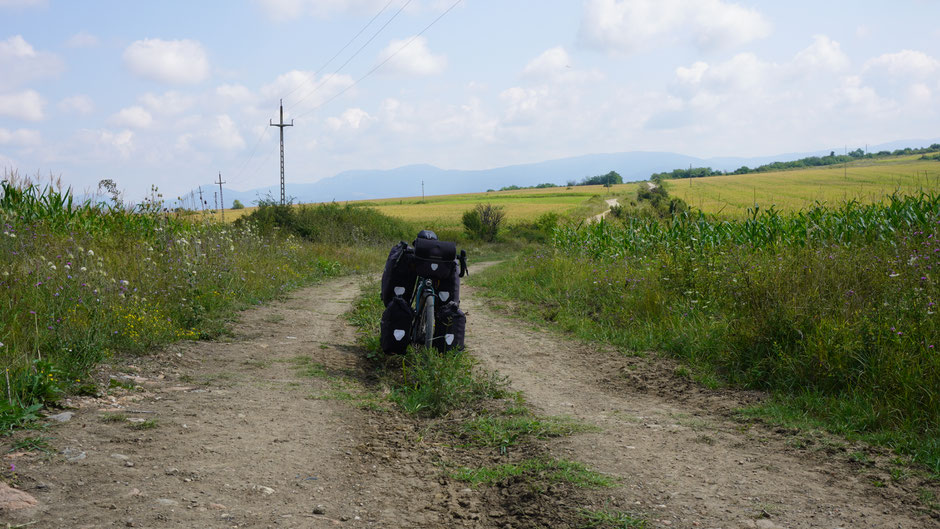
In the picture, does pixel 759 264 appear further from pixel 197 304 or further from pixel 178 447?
pixel 197 304

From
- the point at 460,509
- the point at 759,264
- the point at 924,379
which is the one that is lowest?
the point at 460,509

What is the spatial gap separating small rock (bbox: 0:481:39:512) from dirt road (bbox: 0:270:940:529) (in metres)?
0.06

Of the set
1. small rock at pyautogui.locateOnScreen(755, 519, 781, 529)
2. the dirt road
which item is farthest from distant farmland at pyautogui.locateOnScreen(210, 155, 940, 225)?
small rock at pyautogui.locateOnScreen(755, 519, 781, 529)

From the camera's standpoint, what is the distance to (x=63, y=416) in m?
4.11

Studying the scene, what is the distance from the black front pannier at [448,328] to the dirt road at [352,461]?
2.59ft

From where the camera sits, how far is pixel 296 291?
511 inches

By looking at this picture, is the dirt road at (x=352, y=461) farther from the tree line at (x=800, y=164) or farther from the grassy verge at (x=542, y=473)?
the tree line at (x=800, y=164)

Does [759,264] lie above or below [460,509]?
above

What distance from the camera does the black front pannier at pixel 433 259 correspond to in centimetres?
611

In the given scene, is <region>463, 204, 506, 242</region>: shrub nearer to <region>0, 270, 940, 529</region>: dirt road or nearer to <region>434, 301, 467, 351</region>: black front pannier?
<region>434, 301, 467, 351</region>: black front pannier

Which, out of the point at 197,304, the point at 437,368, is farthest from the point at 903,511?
the point at 197,304

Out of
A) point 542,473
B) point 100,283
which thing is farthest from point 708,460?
point 100,283

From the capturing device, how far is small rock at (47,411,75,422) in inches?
159

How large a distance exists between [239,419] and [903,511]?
4.24m
